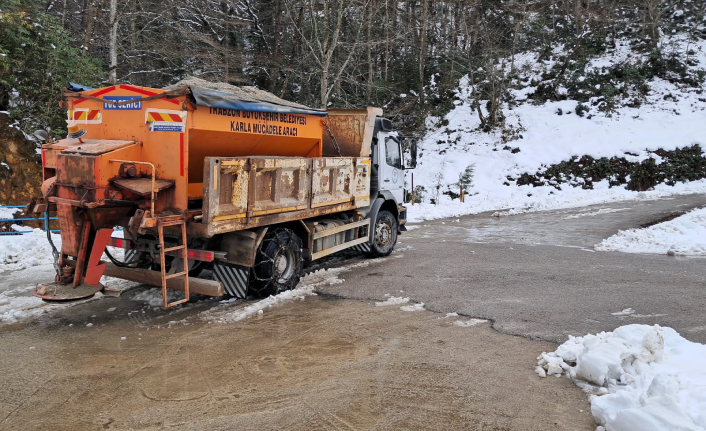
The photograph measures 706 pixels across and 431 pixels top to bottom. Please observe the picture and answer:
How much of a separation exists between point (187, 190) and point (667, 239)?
10.5 metres

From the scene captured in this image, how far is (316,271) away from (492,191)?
56.6ft

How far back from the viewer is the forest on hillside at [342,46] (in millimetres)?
14922

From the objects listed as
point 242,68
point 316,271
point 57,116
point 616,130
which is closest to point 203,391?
point 316,271

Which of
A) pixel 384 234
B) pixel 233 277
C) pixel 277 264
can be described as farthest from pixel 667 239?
pixel 233 277

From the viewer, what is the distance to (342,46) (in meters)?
26.4

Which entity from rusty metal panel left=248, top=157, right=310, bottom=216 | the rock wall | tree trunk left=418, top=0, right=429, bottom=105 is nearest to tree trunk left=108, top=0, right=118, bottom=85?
the rock wall

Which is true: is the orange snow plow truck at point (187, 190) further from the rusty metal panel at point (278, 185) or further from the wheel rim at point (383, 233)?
the wheel rim at point (383, 233)

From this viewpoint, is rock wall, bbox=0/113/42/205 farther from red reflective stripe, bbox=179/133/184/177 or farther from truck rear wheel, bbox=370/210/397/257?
red reflective stripe, bbox=179/133/184/177

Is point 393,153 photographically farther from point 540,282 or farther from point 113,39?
point 113,39

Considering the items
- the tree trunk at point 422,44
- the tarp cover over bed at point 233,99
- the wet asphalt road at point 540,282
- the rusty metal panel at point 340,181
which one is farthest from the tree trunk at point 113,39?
the tree trunk at point 422,44

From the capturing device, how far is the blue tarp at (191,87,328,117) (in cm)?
641

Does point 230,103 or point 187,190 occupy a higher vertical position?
point 230,103

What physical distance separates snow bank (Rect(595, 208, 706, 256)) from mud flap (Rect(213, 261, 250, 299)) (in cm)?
821

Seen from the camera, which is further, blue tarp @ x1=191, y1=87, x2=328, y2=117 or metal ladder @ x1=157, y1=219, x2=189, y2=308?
blue tarp @ x1=191, y1=87, x2=328, y2=117
